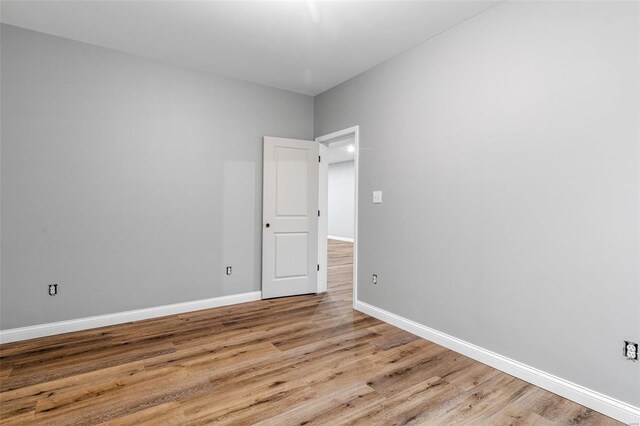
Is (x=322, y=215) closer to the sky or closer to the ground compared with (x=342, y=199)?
closer to the ground

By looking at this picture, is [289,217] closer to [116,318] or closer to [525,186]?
[116,318]

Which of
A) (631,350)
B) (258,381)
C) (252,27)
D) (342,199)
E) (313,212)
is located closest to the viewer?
(631,350)

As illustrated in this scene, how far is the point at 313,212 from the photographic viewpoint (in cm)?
436

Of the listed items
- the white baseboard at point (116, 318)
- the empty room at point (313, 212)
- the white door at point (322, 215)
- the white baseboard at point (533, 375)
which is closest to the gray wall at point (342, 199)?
the white door at point (322, 215)

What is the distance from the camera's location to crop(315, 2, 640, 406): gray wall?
183 centimetres

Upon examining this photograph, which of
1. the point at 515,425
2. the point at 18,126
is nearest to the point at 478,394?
the point at 515,425

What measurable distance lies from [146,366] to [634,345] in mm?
3106

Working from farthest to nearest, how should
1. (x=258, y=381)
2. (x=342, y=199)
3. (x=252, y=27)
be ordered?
(x=342, y=199)
(x=252, y=27)
(x=258, y=381)

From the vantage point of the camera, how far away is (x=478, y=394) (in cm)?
204

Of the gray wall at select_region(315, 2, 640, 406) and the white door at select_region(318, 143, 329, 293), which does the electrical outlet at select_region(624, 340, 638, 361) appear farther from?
the white door at select_region(318, 143, 329, 293)

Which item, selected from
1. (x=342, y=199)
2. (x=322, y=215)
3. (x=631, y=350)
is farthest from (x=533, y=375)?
(x=342, y=199)

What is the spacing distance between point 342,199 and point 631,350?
9.78m

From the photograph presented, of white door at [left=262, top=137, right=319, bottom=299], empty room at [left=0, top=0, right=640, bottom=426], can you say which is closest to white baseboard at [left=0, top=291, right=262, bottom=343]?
empty room at [left=0, top=0, right=640, bottom=426]

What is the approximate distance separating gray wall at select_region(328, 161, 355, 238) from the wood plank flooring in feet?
26.0
